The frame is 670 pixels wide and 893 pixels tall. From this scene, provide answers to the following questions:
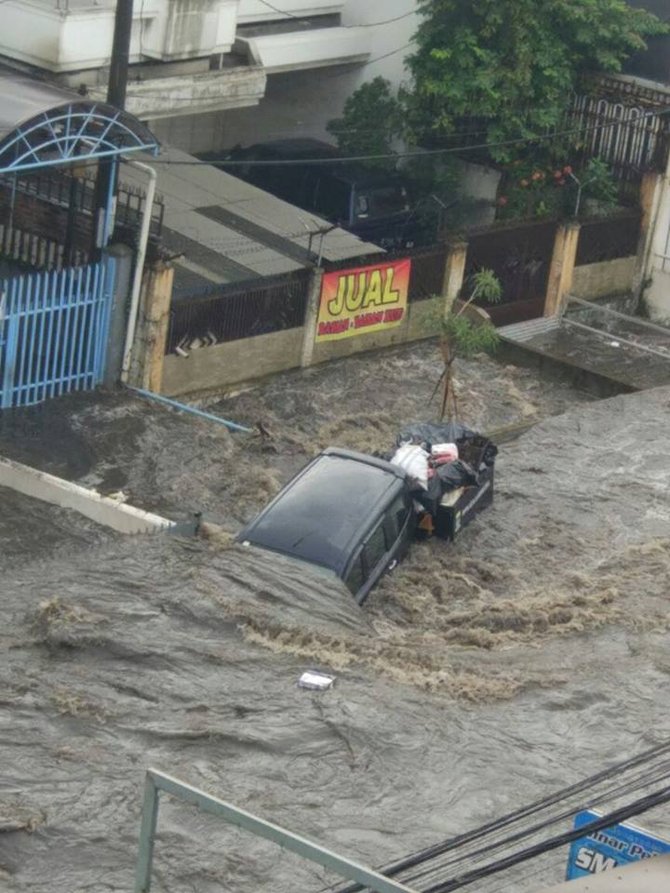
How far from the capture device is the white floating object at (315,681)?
1296 centimetres

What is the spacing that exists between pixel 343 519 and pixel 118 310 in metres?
5.71

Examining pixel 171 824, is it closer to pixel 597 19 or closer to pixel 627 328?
pixel 627 328

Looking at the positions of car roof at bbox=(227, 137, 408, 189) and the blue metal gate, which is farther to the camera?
car roof at bbox=(227, 137, 408, 189)

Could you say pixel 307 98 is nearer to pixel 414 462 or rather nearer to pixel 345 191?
pixel 345 191

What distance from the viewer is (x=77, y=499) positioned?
16656mm

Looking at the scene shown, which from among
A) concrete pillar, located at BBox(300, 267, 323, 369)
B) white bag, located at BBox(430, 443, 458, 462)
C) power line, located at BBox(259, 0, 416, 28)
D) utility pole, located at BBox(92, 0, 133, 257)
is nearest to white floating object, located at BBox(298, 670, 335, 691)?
white bag, located at BBox(430, 443, 458, 462)

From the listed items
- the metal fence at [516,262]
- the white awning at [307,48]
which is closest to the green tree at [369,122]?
the white awning at [307,48]

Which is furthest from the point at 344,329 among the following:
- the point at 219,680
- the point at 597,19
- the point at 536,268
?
the point at 219,680

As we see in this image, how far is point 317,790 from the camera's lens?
38.5ft

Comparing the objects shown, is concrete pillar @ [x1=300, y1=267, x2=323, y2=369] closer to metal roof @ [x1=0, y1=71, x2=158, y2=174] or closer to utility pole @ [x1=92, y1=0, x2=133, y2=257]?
utility pole @ [x1=92, y1=0, x2=133, y2=257]

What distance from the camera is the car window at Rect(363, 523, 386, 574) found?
14984 millimetres

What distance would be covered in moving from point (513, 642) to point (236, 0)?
12.6m

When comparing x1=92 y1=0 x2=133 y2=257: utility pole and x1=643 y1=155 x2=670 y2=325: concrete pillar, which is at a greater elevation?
x1=92 y1=0 x2=133 y2=257: utility pole

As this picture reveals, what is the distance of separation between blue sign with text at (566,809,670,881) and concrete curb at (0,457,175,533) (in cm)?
760
